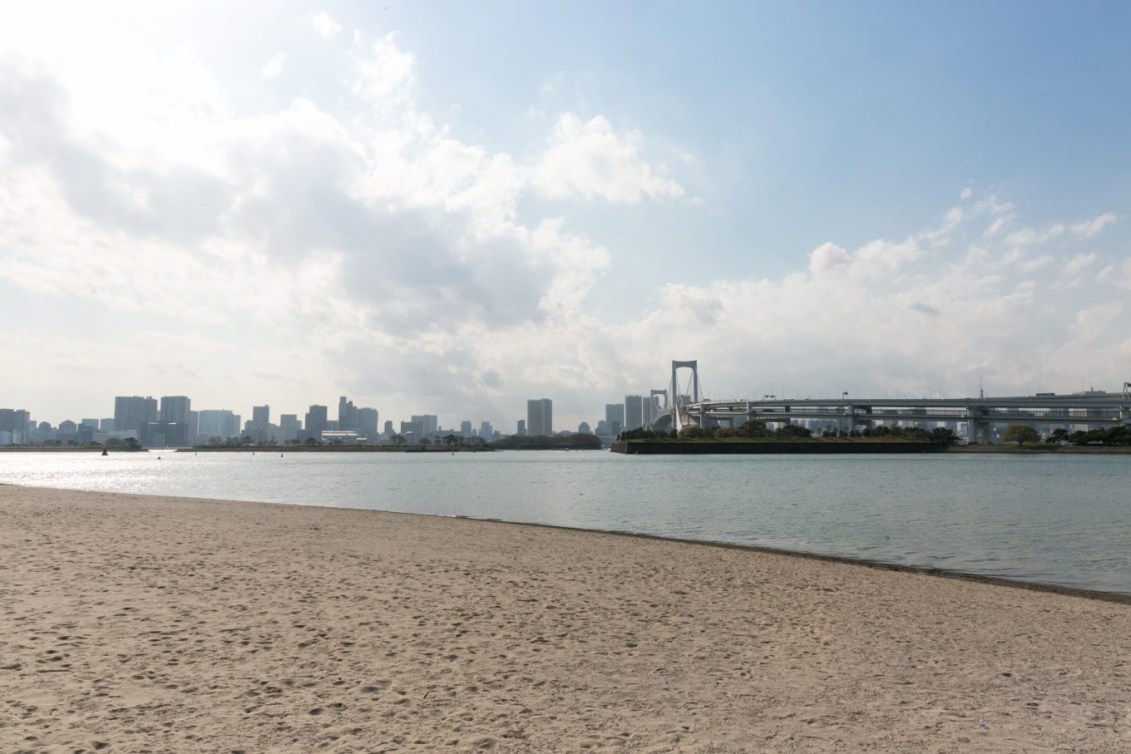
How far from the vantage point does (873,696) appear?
5.57 meters

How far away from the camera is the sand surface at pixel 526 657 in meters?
4.55

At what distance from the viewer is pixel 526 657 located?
634 cm

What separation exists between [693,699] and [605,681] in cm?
75

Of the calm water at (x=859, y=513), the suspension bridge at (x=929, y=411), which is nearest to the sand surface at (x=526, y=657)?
the calm water at (x=859, y=513)

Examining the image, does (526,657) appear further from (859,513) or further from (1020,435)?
(1020,435)

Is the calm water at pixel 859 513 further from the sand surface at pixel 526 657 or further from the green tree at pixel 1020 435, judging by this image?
the green tree at pixel 1020 435

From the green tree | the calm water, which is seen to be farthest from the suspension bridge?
the calm water

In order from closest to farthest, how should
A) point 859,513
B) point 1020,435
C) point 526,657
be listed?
point 526,657, point 859,513, point 1020,435

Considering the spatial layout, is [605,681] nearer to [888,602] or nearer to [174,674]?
[174,674]

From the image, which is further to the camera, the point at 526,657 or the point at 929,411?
the point at 929,411

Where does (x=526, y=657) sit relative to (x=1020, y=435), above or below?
below

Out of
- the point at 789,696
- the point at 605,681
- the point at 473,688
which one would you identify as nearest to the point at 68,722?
the point at 473,688

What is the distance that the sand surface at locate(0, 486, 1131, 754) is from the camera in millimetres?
4555

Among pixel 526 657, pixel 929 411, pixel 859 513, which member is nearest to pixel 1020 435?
pixel 929 411
